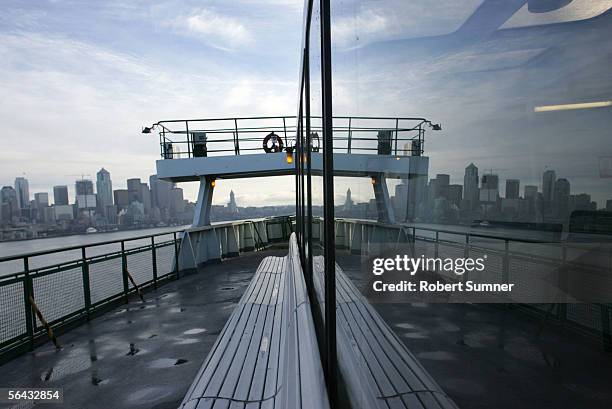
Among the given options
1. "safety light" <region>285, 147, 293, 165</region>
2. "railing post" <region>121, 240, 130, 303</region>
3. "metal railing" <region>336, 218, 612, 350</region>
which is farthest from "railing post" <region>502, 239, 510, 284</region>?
"safety light" <region>285, 147, 293, 165</region>

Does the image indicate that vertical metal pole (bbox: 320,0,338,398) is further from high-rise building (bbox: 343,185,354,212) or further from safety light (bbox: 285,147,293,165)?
safety light (bbox: 285,147,293,165)

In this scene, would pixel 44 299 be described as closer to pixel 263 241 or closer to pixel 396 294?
pixel 396 294

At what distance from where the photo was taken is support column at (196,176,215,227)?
12.7 m

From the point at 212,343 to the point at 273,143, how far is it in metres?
9.10

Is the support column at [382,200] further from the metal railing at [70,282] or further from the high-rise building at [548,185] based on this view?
the metal railing at [70,282]

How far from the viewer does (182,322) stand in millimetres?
5727

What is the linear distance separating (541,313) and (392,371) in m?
0.45

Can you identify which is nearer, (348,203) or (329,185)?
(348,203)

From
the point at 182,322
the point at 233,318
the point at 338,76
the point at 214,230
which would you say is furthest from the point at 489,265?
the point at 214,230

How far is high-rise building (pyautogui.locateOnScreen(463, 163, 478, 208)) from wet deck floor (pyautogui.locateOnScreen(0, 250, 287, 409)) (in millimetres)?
3542

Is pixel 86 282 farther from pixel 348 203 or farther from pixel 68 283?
pixel 348 203

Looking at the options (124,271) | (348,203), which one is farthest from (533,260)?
(124,271)

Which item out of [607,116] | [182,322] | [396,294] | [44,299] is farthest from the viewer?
[182,322]

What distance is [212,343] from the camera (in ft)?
15.6
